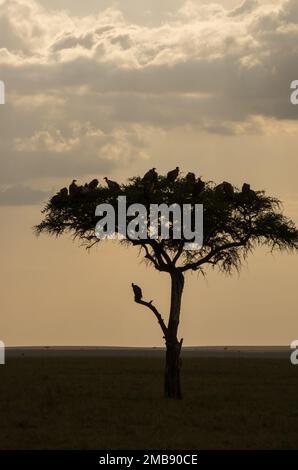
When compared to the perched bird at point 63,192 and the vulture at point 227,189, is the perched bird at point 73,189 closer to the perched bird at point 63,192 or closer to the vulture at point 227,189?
the perched bird at point 63,192

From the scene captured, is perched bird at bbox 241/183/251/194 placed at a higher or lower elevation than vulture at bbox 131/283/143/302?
higher

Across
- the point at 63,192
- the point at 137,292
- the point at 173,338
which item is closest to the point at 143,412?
the point at 173,338

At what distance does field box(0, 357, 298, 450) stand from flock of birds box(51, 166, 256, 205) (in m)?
7.73

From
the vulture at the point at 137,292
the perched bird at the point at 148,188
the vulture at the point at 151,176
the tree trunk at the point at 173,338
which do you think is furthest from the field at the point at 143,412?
the vulture at the point at 151,176

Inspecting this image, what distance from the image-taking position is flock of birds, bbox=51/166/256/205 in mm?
44906

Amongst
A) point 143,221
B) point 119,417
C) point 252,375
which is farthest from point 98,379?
point 119,417

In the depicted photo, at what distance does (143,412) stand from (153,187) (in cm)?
948

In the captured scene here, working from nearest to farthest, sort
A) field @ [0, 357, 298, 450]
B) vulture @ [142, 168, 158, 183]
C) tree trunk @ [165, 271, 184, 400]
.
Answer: field @ [0, 357, 298, 450] < vulture @ [142, 168, 158, 183] < tree trunk @ [165, 271, 184, 400]

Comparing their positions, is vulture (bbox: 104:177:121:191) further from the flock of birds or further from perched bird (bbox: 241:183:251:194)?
perched bird (bbox: 241:183:251:194)

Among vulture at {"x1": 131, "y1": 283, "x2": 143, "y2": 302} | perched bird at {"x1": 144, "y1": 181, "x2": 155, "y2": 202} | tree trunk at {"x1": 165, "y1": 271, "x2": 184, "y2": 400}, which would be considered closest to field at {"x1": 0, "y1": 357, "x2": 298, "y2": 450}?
tree trunk at {"x1": 165, "y1": 271, "x2": 184, "y2": 400}

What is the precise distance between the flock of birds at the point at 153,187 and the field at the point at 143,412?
304 inches

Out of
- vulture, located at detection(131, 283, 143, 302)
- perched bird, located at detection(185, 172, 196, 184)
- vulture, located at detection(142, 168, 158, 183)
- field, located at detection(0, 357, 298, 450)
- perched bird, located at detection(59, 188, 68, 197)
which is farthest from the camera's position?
perched bird, located at detection(59, 188, 68, 197)

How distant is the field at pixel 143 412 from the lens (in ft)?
108

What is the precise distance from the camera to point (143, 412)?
130 ft
